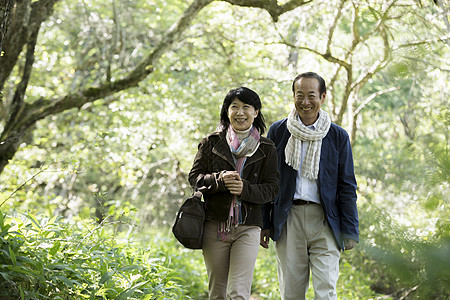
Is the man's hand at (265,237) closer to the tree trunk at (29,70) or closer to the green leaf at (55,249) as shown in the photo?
the green leaf at (55,249)

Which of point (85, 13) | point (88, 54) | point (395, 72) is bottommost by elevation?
point (395, 72)

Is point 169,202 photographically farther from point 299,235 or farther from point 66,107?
point 299,235

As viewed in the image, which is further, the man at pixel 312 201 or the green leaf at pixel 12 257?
the man at pixel 312 201

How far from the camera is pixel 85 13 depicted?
12.7 metres

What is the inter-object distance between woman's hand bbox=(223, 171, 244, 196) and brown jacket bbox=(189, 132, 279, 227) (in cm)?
3

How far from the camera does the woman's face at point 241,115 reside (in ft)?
12.2

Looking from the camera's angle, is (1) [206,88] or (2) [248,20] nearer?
(2) [248,20]

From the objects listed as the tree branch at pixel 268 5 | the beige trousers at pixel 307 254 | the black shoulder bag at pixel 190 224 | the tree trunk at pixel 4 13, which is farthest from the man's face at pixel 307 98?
the tree branch at pixel 268 5

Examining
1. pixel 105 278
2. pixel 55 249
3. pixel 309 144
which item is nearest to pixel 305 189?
pixel 309 144

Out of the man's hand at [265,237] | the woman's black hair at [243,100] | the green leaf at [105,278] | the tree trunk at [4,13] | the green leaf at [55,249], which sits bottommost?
the green leaf at [105,278]

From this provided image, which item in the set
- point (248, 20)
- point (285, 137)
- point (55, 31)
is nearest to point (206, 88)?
point (248, 20)

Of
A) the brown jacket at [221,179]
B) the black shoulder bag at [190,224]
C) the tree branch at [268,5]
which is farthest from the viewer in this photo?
the tree branch at [268,5]

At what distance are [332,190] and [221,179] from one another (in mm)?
902

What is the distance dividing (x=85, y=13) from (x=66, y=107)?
5.85 metres
